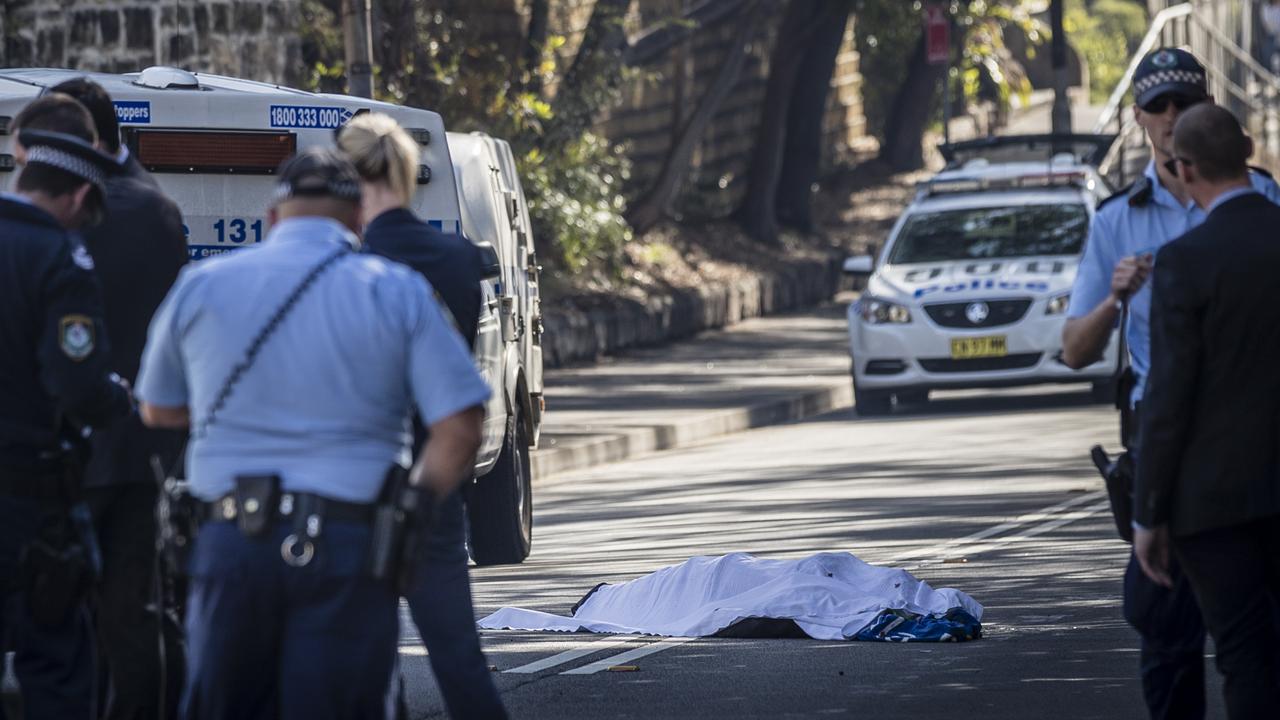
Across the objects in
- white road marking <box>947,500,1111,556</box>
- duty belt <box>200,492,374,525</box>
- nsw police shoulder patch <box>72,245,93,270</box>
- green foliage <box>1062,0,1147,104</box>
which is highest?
green foliage <box>1062,0,1147,104</box>

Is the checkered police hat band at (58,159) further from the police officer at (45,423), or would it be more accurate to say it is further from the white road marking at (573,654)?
the white road marking at (573,654)

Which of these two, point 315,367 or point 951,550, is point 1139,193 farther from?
point 951,550

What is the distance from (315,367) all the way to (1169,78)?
116 inches

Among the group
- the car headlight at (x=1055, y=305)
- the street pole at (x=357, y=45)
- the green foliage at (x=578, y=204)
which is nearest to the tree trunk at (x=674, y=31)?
the green foliage at (x=578, y=204)

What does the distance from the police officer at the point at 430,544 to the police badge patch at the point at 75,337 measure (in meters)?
0.75

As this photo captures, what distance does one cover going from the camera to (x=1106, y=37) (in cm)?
6481

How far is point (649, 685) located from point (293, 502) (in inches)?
145

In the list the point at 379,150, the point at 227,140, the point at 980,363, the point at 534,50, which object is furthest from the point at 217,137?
the point at 534,50

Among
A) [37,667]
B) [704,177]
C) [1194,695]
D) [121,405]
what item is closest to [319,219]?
[121,405]

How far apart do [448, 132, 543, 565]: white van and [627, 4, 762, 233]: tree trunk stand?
14.4 m

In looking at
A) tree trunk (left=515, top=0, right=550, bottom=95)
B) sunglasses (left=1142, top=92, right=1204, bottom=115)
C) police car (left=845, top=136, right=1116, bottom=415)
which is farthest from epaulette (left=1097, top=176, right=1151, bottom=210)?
tree trunk (left=515, top=0, right=550, bottom=95)

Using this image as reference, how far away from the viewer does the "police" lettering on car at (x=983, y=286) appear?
738 inches

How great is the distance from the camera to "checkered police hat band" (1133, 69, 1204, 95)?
6746 millimetres

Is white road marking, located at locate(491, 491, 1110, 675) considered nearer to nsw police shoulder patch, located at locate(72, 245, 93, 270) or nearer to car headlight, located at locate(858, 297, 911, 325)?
nsw police shoulder patch, located at locate(72, 245, 93, 270)
